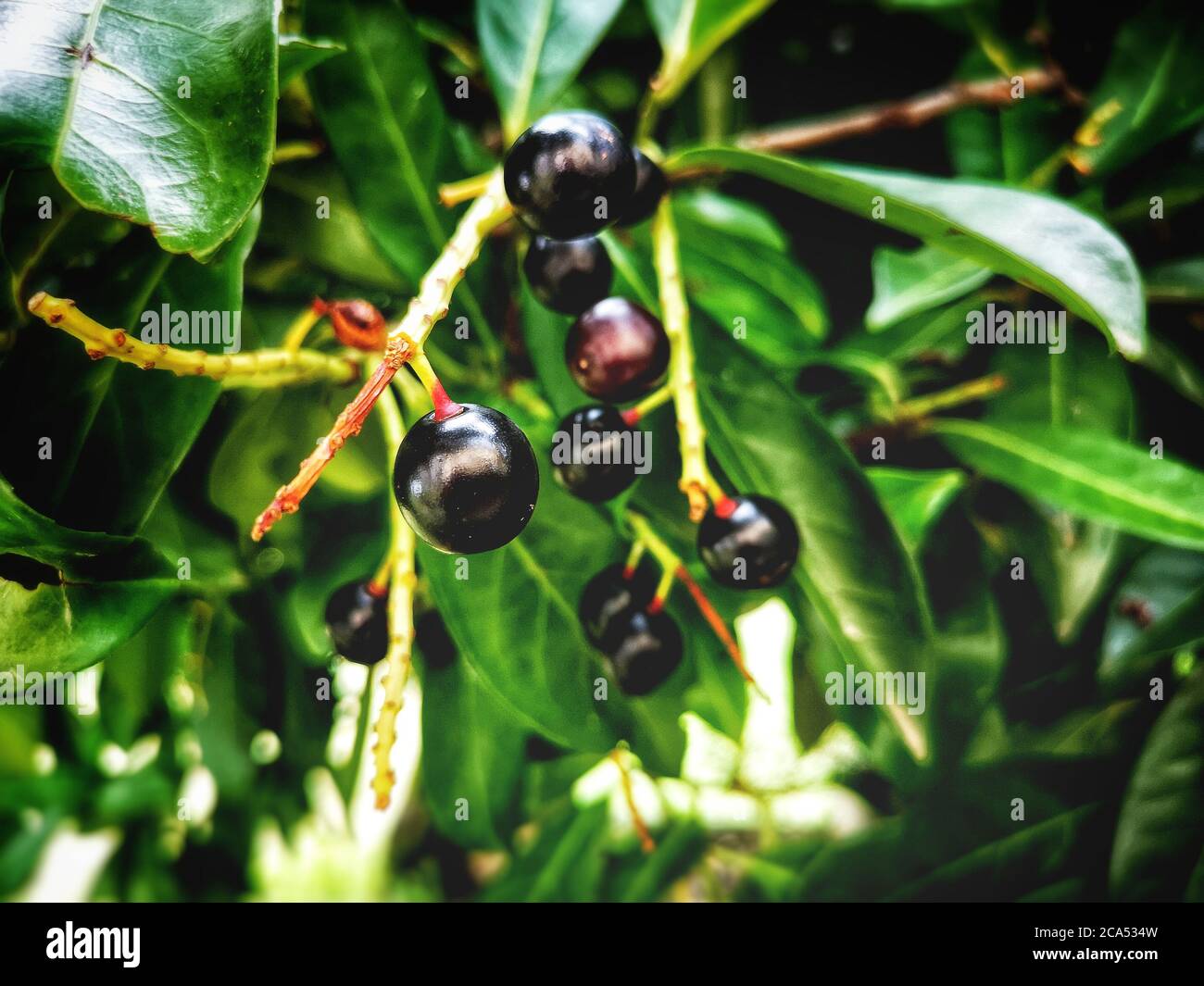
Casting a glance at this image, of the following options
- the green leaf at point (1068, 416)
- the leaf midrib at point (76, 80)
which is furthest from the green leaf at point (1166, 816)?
the leaf midrib at point (76, 80)

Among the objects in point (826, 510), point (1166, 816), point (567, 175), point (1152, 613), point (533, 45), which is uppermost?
point (533, 45)

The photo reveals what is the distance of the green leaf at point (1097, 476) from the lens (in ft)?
2.35

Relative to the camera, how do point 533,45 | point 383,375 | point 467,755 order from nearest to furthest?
point 383,375
point 533,45
point 467,755

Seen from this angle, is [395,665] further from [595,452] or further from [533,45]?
[533,45]

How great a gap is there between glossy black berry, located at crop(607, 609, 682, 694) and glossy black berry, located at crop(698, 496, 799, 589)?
75 millimetres

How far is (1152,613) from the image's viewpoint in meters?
0.88

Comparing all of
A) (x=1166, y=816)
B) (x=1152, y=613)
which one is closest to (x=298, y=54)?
(x=1152, y=613)

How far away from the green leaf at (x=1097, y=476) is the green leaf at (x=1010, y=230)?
256mm

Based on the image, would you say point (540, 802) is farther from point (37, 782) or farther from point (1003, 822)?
point (37, 782)

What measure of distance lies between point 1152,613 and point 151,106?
3.25 feet

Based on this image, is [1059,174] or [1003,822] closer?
[1059,174]

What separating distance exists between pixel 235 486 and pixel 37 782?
3.09ft

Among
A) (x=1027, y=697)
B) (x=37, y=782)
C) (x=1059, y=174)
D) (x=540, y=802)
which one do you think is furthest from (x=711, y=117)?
(x=37, y=782)

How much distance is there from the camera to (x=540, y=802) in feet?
3.87
